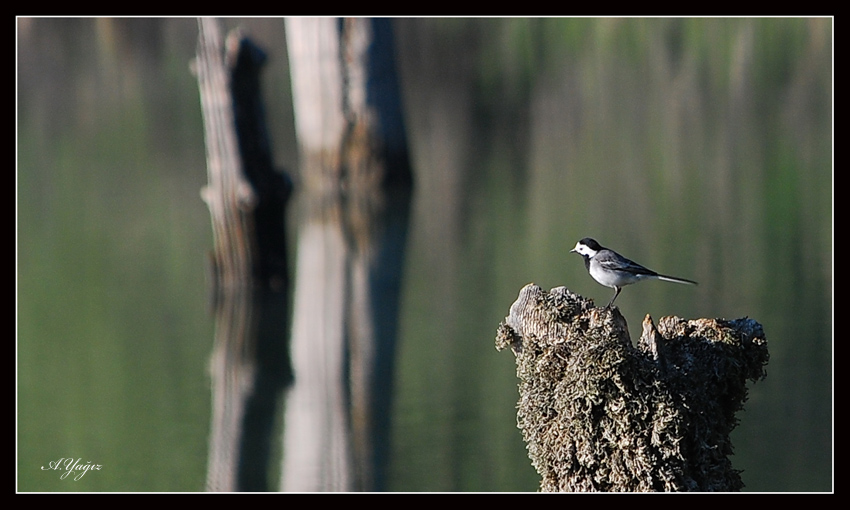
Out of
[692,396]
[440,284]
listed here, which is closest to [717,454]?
[692,396]

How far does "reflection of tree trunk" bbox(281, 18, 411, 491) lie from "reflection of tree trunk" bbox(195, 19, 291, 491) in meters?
0.38

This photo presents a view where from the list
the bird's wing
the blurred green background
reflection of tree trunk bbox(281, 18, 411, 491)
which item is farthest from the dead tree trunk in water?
reflection of tree trunk bbox(281, 18, 411, 491)

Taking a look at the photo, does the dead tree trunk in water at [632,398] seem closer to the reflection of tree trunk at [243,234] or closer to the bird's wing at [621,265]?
the bird's wing at [621,265]

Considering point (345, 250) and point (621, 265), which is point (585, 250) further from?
point (345, 250)

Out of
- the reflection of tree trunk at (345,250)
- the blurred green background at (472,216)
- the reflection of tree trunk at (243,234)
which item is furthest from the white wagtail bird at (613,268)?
the reflection of tree trunk at (243,234)

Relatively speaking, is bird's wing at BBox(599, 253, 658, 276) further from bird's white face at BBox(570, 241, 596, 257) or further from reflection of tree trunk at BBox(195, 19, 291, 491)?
reflection of tree trunk at BBox(195, 19, 291, 491)

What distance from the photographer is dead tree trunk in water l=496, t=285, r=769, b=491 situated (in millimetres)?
4102

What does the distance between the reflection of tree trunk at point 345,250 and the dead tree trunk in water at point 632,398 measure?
14.4 feet

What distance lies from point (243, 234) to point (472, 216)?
7.43 m

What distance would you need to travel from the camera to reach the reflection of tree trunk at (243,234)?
11.3 meters

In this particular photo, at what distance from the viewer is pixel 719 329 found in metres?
4.41

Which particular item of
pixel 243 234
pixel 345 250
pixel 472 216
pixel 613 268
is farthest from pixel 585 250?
pixel 472 216

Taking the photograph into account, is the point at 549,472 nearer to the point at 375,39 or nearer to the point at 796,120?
the point at 375,39

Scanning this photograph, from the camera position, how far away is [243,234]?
13133 millimetres
